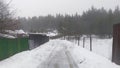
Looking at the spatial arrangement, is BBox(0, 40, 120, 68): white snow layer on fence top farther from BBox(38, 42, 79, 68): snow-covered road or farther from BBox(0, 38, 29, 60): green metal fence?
BBox(0, 38, 29, 60): green metal fence

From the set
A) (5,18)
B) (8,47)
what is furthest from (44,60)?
(5,18)

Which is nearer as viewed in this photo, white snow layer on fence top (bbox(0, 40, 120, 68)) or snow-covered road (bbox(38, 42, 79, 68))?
white snow layer on fence top (bbox(0, 40, 120, 68))

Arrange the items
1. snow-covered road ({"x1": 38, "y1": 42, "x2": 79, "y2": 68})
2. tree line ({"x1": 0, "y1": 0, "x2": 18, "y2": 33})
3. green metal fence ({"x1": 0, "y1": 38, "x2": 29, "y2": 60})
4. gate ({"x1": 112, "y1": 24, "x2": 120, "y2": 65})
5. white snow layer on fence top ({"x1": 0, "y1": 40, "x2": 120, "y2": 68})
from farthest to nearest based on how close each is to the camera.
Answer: tree line ({"x1": 0, "y1": 0, "x2": 18, "y2": 33}), green metal fence ({"x1": 0, "y1": 38, "x2": 29, "y2": 60}), snow-covered road ({"x1": 38, "y1": 42, "x2": 79, "y2": 68}), white snow layer on fence top ({"x1": 0, "y1": 40, "x2": 120, "y2": 68}), gate ({"x1": 112, "y1": 24, "x2": 120, "y2": 65})

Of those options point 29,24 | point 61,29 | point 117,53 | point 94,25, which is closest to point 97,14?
point 94,25

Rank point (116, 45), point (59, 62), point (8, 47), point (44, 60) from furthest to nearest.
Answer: point (8, 47) < point (44, 60) < point (59, 62) < point (116, 45)

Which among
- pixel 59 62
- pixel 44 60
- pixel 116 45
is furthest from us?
pixel 44 60

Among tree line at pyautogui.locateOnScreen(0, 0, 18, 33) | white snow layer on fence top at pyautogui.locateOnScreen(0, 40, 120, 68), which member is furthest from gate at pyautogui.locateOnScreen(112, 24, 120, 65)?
tree line at pyautogui.locateOnScreen(0, 0, 18, 33)

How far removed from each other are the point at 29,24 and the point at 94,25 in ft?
296

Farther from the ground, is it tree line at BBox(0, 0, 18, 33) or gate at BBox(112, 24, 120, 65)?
tree line at BBox(0, 0, 18, 33)

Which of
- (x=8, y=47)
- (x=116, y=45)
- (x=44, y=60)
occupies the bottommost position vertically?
(x=44, y=60)

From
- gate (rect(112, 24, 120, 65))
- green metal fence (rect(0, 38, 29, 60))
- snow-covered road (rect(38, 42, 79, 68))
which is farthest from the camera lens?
green metal fence (rect(0, 38, 29, 60))

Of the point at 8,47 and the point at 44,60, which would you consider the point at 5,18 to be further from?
the point at 44,60

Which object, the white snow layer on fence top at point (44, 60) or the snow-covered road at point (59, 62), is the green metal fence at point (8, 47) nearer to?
the white snow layer on fence top at point (44, 60)

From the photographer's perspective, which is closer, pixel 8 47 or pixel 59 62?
pixel 59 62
